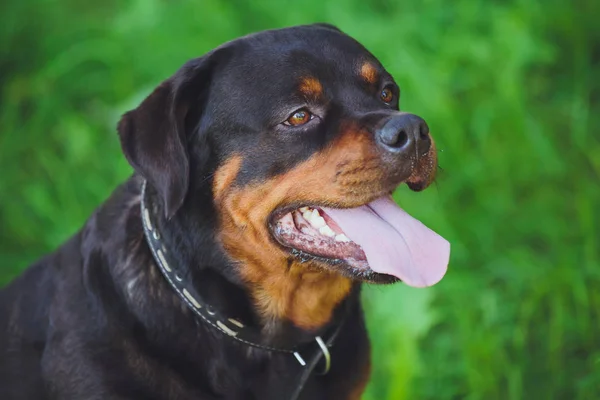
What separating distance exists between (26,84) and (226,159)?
10.6ft

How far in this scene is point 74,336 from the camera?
290cm

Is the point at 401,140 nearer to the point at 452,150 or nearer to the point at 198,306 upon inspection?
the point at 198,306

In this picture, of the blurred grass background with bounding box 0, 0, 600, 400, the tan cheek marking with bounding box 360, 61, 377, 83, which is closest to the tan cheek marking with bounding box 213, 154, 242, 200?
the tan cheek marking with bounding box 360, 61, 377, 83

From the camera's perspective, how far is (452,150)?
16.0 feet

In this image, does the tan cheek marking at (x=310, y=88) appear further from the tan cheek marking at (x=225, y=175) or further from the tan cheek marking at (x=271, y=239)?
the tan cheek marking at (x=225, y=175)

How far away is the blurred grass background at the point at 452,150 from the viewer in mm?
3973

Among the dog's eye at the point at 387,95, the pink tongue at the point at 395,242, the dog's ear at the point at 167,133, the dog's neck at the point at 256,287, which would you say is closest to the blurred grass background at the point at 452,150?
the dog's neck at the point at 256,287

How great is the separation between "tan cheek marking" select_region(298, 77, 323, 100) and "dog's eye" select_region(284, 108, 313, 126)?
0.05m

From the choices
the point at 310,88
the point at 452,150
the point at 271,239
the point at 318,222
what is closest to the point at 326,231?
the point at 318,222

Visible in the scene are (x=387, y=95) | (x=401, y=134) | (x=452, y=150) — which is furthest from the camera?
(x=452, y=150)

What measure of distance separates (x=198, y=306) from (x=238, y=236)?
0.24m

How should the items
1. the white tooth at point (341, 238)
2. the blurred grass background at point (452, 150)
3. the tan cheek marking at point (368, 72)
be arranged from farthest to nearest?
1. the blurred grass background at point (452, 150)
2. the tan cheek marking at point (368, 72)
3. the white tooth at point (341, 238)

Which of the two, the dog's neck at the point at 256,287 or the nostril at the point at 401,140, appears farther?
A: the dog's neck at the point at 256,287

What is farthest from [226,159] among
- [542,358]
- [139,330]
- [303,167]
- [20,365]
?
[542,358]
